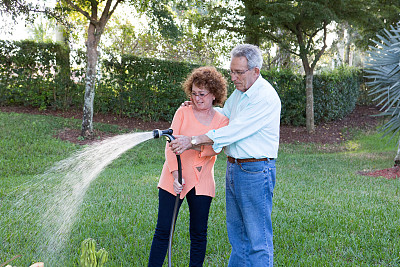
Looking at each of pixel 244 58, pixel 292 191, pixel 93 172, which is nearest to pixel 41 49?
pixel 292 191

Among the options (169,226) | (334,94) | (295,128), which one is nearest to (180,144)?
(169,226)

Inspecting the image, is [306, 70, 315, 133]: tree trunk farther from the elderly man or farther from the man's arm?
the man's arm

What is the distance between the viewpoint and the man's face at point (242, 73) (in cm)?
292

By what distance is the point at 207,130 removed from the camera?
318 cm

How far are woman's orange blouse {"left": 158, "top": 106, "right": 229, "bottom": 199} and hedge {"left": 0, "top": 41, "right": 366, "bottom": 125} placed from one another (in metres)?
10.1

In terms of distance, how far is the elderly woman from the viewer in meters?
3.12

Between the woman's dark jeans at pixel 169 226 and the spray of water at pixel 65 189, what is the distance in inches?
22.4

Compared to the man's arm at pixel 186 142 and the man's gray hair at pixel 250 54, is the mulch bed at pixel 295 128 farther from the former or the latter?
the man's arm at pixel 186 142

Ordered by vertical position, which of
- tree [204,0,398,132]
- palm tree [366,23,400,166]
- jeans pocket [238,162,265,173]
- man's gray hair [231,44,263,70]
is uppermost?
tree [204,0,398,132]

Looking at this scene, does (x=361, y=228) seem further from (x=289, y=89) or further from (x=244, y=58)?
(x=289, y=89)

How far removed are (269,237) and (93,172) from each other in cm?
165

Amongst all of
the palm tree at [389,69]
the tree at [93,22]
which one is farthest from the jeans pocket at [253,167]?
the tree at [93,22]

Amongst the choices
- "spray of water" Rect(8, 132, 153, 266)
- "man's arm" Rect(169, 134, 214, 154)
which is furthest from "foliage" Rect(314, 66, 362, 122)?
"man's arm" Rect(169, 134, 214, 154)

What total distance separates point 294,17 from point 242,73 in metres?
10.7
